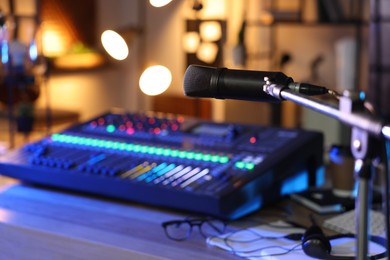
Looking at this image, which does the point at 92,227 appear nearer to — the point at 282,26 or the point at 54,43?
the point at 282,26

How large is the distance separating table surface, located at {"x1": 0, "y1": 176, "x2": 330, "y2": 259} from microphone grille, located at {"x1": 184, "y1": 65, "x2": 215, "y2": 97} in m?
0.31

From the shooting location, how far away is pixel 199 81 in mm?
911

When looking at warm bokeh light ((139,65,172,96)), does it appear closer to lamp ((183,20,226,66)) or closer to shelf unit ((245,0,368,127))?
shelf unit ((245,0,368,127))

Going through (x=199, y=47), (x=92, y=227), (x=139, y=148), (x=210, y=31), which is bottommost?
(x=92, y=227)

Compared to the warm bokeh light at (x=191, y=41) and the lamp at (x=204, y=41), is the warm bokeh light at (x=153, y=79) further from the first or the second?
the warm bokeh light at (x=191, y=41)

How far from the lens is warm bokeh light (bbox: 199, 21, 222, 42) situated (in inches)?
169

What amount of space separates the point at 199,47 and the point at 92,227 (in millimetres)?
3297

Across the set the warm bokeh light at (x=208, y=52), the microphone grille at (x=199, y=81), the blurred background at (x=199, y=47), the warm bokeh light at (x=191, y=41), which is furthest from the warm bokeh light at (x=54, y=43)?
the microphone grille at (x=199, y=81)

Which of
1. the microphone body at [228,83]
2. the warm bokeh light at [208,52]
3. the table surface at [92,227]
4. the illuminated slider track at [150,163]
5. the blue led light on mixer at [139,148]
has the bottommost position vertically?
the table surface at [92,227]

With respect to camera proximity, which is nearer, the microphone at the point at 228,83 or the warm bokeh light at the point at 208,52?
the microphone at the point at 228,83

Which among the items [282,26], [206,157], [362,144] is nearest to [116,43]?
[206,157]

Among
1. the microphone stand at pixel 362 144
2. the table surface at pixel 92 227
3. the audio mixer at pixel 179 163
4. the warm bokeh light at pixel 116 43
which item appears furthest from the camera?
the warm bokeh light at pixel 116 43

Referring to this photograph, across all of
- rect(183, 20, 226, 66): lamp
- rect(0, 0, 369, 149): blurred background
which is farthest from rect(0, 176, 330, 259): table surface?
rect(183, 20, 226, 66): lamp

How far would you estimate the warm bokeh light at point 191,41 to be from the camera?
14.6ft
